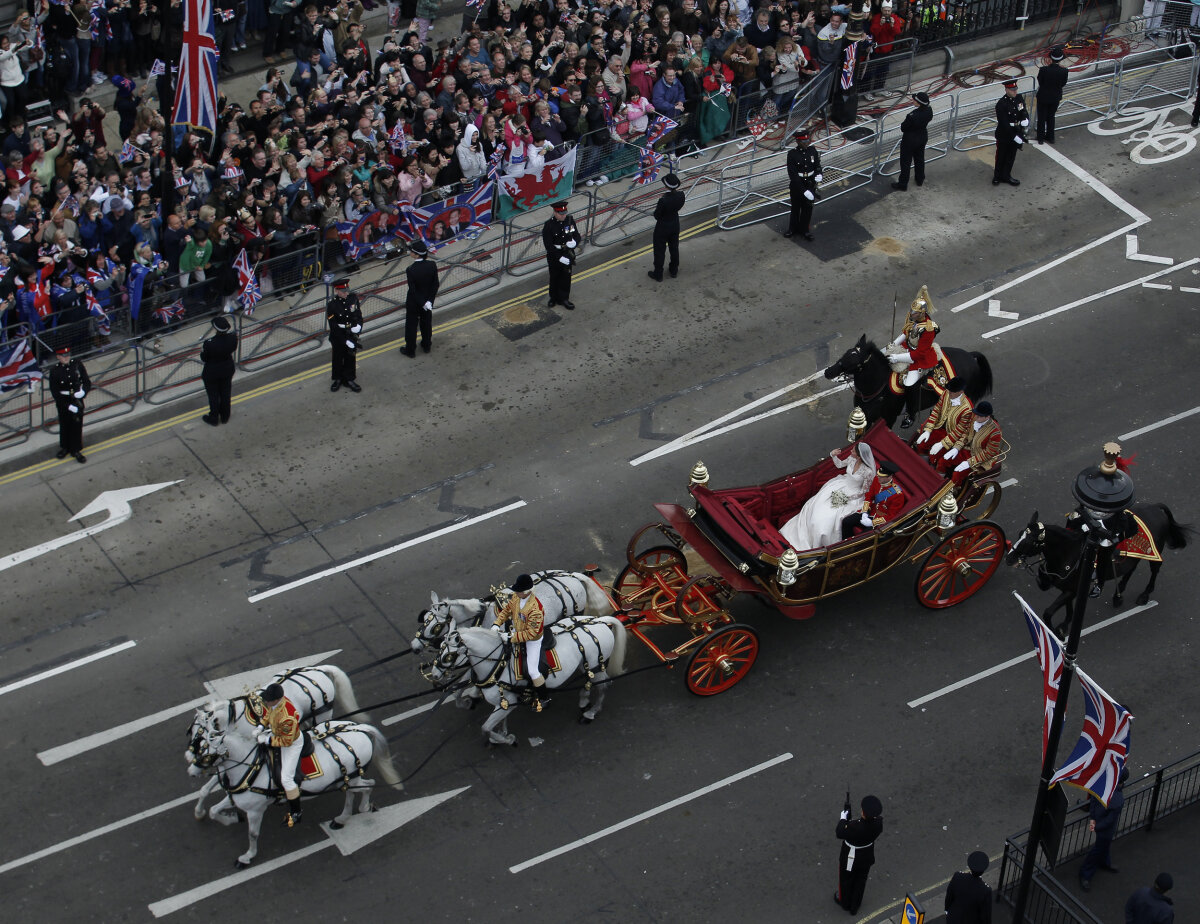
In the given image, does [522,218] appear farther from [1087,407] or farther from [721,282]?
[1087,407]

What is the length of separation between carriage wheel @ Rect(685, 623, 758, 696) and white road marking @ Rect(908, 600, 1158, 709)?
6.03ft

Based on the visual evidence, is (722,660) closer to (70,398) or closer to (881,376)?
(881,376)

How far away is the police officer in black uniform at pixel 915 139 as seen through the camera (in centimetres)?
2666

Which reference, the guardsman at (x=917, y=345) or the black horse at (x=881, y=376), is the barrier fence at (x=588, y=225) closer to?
the black horse at (x=881, y=376)

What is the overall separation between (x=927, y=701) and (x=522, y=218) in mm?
11142

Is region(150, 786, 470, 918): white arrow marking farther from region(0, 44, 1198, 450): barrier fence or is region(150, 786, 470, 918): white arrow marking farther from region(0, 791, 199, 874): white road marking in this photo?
region(0, 44, 1198, 450): barrier fence

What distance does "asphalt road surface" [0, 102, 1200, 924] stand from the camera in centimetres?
1631

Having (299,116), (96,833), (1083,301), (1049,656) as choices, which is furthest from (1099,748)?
(299,116)

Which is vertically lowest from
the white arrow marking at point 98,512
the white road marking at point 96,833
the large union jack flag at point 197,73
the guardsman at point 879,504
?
the white road marking at point 96,833

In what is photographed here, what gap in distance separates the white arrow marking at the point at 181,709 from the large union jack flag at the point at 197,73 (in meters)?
8.13

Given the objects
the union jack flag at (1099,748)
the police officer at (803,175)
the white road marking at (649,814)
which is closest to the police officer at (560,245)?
the police officer at (803,175)

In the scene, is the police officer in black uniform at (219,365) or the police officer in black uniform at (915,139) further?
the police officer in black uniform at (915,139)

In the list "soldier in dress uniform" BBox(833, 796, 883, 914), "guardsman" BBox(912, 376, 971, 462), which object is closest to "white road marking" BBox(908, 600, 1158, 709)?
"guardsman" BBox(912, 376, 971, 462)

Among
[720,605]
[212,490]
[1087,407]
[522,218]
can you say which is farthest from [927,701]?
[522,218]
